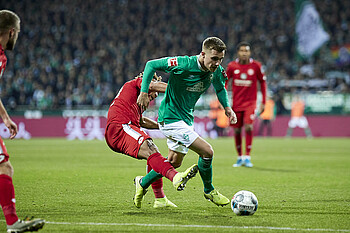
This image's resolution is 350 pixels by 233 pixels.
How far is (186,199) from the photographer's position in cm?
612

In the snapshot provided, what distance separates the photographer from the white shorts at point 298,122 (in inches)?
921

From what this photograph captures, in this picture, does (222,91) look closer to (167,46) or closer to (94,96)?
(94,96)

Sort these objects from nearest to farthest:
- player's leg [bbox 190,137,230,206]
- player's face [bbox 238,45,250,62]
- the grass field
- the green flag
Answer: the grass field, player's leg [bbox 190,137,230,206], player's face [bbox 238,45,250,62], the green flag

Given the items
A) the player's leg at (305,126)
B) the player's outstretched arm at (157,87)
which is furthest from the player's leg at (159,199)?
the player's leg at (305,126)

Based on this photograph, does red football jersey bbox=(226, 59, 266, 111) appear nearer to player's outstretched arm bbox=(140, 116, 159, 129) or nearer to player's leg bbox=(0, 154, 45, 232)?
player's outstretched arm bbox=(140, 116, 159, 129)

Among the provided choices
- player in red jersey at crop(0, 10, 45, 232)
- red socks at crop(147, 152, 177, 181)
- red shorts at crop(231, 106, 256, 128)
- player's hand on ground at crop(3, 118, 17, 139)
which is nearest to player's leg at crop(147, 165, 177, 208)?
red socks at crop(147, 152, 177, 181)

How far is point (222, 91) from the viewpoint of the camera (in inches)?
233

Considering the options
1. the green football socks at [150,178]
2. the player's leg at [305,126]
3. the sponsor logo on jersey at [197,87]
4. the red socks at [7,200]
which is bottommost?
the player's leg at [305,126]

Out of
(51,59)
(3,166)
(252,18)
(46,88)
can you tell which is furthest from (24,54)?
(3,166)

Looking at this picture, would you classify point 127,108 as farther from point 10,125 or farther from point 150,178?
point 10,125

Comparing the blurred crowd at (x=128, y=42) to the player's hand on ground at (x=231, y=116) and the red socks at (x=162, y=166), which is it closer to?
the player's hand on ground at (x=231, y=116)

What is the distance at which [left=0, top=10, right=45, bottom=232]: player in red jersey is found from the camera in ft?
12.7

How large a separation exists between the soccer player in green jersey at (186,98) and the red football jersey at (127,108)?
36 cm

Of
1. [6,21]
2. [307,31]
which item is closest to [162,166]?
[6,21]
